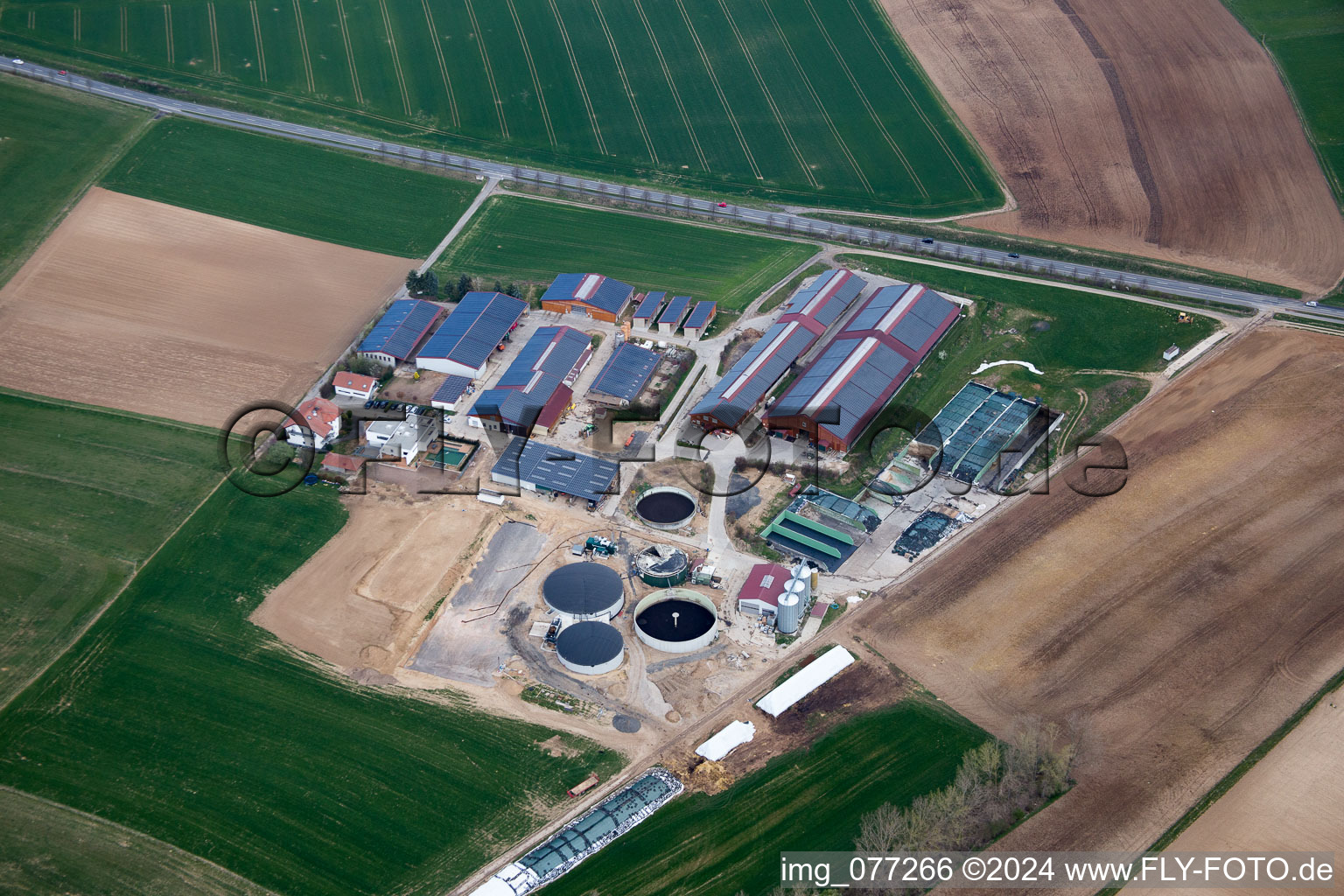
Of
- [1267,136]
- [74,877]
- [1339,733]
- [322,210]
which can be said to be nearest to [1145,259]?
[1267,136]

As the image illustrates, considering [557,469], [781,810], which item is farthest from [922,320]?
[781,810]

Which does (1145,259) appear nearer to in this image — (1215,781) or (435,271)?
(1215,781)

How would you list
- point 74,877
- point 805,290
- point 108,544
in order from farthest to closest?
point 805,290 → point 108,544 → point 74,877

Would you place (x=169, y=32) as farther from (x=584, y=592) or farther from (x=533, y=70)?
(x=584, y=592)

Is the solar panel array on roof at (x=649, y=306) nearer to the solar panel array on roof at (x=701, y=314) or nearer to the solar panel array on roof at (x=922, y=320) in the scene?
the solar panel array on roof at (x=701, y=314)

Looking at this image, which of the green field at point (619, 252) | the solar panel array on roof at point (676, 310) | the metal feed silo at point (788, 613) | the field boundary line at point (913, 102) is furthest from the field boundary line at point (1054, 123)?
the metal feed silo at point (788, 613)

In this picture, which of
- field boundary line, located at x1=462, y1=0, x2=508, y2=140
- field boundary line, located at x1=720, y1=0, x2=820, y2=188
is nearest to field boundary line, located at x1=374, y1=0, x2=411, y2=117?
field boundary line, located at x1=462, y1=0, x2=508, y2=140
